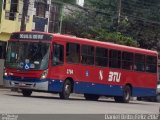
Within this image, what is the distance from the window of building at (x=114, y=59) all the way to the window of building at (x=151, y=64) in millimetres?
2834

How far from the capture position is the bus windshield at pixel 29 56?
26609 millimetres

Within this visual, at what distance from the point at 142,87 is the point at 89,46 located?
6191 mm

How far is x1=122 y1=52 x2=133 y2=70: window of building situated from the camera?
31.6 meters

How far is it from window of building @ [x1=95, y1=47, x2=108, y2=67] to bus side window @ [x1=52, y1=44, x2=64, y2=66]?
3041mm

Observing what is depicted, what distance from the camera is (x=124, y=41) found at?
160 feet

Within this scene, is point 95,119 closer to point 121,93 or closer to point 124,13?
point 121,93

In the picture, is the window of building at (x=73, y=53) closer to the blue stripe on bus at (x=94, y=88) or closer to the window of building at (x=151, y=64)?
the blue stripe on bus at (x=94, y=88)

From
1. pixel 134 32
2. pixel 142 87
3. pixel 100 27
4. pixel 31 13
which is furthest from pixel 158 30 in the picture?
pixel 142 87

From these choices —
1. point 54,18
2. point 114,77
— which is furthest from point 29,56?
point 54,18

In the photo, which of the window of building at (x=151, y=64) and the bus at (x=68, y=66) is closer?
the bus at (x=68, y=66)

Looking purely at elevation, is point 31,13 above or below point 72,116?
above

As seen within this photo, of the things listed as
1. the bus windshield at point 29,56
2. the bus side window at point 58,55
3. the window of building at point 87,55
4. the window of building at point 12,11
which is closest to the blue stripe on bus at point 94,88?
the bus windshield at point 29,56

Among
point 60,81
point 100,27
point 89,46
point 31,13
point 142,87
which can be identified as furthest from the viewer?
point 100,27

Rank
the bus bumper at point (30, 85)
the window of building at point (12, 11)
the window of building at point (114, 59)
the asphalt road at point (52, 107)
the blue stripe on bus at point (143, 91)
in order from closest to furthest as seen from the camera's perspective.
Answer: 1. the asphalt road at point (52, 107)
2. the bus bumper at point (30, 85)
3. the window of building at point (114, 59)
4. the blue stripe on bus at point (143, 91)
5. the window of building at point (12, 11)
